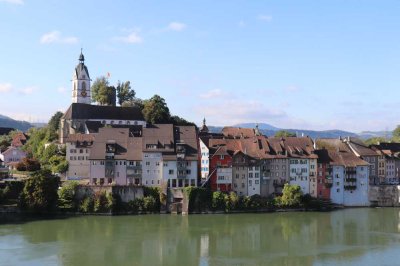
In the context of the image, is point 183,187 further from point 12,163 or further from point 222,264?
point 12,163

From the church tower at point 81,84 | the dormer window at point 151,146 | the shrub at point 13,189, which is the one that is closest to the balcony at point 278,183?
the dormer window at point 151,146

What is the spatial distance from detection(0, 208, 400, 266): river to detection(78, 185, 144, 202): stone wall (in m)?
2.88

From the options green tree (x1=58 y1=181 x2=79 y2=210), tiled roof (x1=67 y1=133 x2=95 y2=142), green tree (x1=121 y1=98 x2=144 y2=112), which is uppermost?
green tree (x1=121 y1=98 x2=144 y2=112)

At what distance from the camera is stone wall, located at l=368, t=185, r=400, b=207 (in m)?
68.3

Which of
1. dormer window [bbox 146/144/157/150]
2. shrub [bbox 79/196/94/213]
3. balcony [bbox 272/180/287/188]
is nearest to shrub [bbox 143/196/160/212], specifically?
shrub [bbox 79/196/94/213]

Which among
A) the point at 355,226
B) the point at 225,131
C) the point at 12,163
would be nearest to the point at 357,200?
the point at 355,226

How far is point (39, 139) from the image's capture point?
273 feet

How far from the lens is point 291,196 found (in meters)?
61.2

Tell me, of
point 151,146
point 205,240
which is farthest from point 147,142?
point 205,240

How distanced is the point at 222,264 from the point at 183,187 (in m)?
21.6

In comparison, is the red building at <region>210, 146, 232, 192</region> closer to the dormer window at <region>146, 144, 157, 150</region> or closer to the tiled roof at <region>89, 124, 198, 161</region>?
the tiled roof at <region>89, 124, 198, 161</region>

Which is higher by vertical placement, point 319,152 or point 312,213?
point 319,152

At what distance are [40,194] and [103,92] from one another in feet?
135

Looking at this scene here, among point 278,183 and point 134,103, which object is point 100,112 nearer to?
point 134,103
